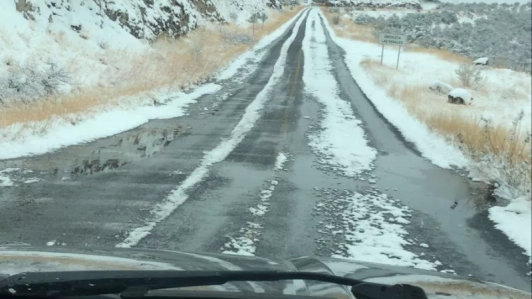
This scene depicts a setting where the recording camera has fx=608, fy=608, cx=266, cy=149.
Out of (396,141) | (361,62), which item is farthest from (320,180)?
(361,62)

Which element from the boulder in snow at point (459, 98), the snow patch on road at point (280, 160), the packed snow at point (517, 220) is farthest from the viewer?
the boulder in snow at point (459, 98)

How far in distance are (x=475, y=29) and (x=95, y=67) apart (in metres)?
38.2

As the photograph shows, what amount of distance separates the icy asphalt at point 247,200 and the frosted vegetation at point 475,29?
25239 mm

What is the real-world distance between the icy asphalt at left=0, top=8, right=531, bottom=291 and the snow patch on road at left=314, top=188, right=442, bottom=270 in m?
0.03

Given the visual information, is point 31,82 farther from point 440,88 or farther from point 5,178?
point 440,88

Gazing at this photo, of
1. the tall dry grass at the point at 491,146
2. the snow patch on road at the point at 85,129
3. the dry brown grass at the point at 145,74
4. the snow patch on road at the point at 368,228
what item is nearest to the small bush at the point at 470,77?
A: the tall dry grass at the point at 491,146

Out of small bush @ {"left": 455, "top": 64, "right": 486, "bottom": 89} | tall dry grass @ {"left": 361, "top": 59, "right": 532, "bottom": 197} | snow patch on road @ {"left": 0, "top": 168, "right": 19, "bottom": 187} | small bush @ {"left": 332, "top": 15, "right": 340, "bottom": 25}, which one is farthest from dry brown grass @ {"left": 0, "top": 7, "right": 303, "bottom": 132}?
small bush @ {"left": 332, "top": 15, "right": 340, "bottom": 25}

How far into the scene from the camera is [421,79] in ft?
84.2

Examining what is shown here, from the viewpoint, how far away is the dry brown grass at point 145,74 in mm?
11235

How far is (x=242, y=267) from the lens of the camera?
2594mm

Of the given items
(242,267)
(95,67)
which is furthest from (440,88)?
(242,267)

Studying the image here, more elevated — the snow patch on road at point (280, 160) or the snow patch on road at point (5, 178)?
the snow patch on road at point (5, 178)

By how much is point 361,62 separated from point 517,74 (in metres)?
7.90

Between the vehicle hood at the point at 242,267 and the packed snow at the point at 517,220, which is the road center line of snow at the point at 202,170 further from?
the packed snow at the point at 517,220
